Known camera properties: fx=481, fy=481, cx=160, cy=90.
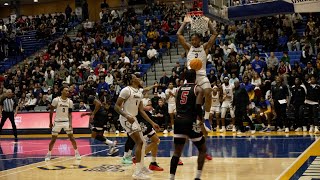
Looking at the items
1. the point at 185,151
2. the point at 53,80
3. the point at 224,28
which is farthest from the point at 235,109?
the point at 53,80

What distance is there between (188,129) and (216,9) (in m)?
8.32

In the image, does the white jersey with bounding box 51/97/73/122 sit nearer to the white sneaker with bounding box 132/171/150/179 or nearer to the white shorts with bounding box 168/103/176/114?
the white sneaker with bounding box 132/171/150/179

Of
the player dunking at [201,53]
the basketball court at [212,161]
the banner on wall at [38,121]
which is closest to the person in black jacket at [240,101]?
the basketball court at [212,161]

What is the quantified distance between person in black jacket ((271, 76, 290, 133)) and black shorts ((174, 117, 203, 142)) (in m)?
11.6

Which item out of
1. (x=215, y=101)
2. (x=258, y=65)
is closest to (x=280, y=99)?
(x=215, y=101)

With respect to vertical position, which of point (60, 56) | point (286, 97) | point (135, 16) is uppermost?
point (135, 16)

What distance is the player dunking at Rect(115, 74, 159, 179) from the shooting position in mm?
10109

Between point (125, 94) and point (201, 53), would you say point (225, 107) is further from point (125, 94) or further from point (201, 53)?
point (125, 94)

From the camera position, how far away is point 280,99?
64.0 ft

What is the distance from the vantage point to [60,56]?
102 feet

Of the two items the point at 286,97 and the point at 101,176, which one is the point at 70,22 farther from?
the point at 101,176

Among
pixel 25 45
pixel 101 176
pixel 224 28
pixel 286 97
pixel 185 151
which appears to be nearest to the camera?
pixel 101 176

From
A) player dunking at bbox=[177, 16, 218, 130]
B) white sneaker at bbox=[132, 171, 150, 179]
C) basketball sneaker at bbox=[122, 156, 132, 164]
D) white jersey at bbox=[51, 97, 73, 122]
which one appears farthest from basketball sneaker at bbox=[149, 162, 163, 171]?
white jersey at bbox=[51, 97, 73, 122]

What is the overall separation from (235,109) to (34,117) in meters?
10.8
